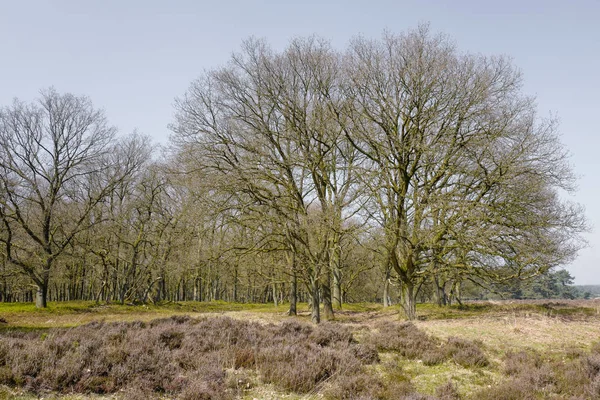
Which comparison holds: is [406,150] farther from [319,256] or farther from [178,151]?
[178,151]

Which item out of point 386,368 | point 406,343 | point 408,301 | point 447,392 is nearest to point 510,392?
point 447,392

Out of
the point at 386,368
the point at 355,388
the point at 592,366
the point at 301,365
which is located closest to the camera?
the point at 355,388

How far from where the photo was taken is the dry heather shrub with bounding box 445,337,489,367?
844 cm

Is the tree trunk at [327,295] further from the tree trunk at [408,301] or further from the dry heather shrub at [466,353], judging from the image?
the dry heather shrub at [466,353]

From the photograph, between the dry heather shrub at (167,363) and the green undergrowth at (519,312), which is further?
the green undergrowth at (519,312)

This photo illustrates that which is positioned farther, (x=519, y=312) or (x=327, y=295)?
(x=327, y=295)

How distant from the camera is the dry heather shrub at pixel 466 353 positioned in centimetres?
844

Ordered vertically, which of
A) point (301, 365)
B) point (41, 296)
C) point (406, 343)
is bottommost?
point (41, 296)

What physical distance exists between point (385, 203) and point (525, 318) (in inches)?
283

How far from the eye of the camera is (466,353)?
8.83 meters

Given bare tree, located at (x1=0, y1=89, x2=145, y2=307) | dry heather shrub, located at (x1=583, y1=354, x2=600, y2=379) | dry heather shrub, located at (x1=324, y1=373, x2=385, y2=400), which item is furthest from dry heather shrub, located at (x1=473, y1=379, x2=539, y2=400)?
bare tree, located at (x1=0, y1=89, x2=145, y2=307)

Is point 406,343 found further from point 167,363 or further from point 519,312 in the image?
point 519,312

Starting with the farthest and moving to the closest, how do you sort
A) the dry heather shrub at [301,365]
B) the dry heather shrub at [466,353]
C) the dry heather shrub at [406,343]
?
the dry heather shrub at [406,343], the dry heather shrub at [466,353], the dry heather shrub at [301,365]

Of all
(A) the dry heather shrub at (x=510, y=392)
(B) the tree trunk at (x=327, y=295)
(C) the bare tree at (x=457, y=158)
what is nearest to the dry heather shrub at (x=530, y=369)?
(A) the dry heather shrub at (x=510, y=392)
